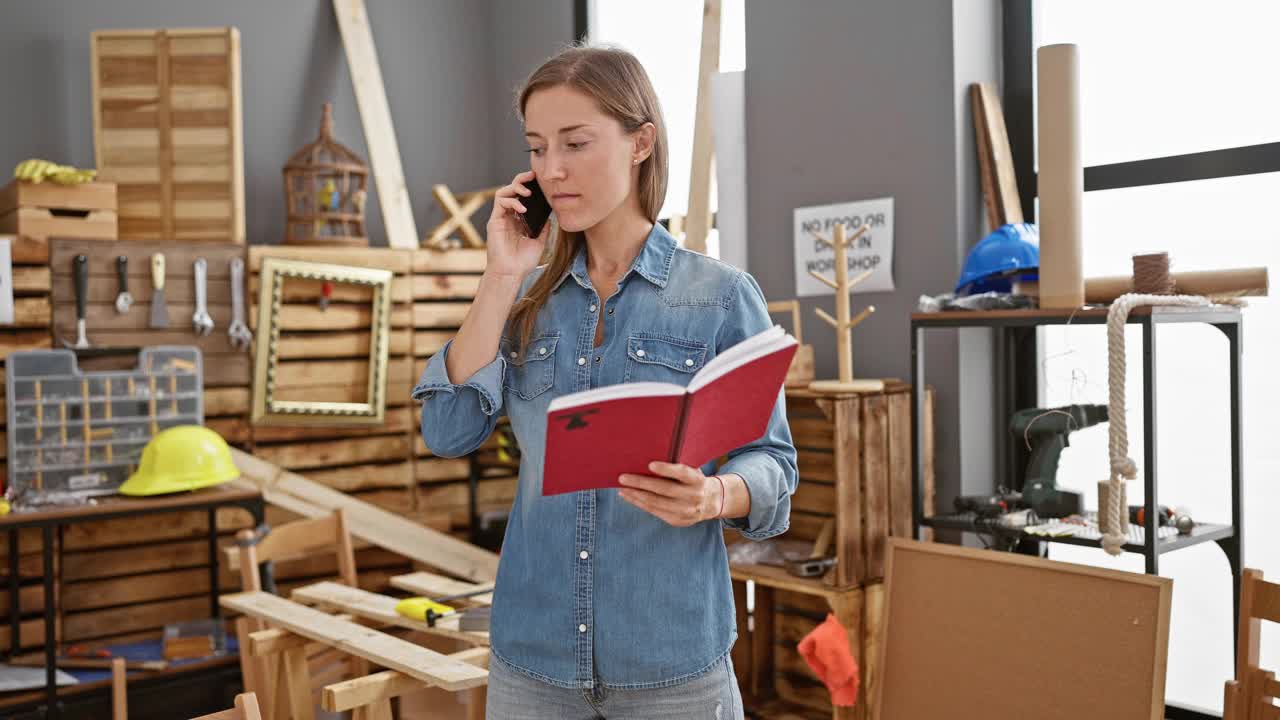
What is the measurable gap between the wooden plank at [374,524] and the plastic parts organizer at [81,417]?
1.56 ft

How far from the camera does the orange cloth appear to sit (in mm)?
3115

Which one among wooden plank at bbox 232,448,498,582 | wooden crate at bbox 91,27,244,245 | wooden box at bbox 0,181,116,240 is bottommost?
wooden plank at bbox 232,448,498,582

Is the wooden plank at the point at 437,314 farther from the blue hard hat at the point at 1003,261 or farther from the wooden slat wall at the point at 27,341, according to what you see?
the blue hard hat at the point at 1003,261

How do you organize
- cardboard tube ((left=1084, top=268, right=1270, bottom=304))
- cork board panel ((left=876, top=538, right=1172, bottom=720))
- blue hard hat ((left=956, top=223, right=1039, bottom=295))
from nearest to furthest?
cork board panel ((left=876, top=538, right=1172, bottom=720)) → cardboard tube ((left=1084, top=268, right=1270, bottom=304)) → blue hard hat ((left=956, top=223, right=1039, bottom=295))

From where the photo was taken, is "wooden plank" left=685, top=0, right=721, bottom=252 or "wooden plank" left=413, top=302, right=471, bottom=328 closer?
"wooden plank" left=685, top=0, right=721, bottom=252

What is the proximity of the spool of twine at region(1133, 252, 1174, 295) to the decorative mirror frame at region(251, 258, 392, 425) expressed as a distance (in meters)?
3.28

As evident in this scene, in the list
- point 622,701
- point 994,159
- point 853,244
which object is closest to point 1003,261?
point 994,159

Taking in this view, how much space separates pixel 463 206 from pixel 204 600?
213 centimetres

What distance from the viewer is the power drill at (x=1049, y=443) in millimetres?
2785

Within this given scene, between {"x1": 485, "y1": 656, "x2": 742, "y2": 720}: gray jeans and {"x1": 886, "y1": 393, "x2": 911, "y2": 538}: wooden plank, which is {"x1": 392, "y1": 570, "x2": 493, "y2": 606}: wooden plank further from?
{"x1": 485, "y1": 656, "x2": 742, "y2": 720}: gray jeans

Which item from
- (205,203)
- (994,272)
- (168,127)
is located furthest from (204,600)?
(994,272)

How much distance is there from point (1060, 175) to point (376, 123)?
141 inches

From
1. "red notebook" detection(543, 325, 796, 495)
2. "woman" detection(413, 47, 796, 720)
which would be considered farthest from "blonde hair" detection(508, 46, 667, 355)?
"red notebook" detection(543, 325, 796, 495)

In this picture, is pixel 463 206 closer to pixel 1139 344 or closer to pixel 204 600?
pixel 204 600
